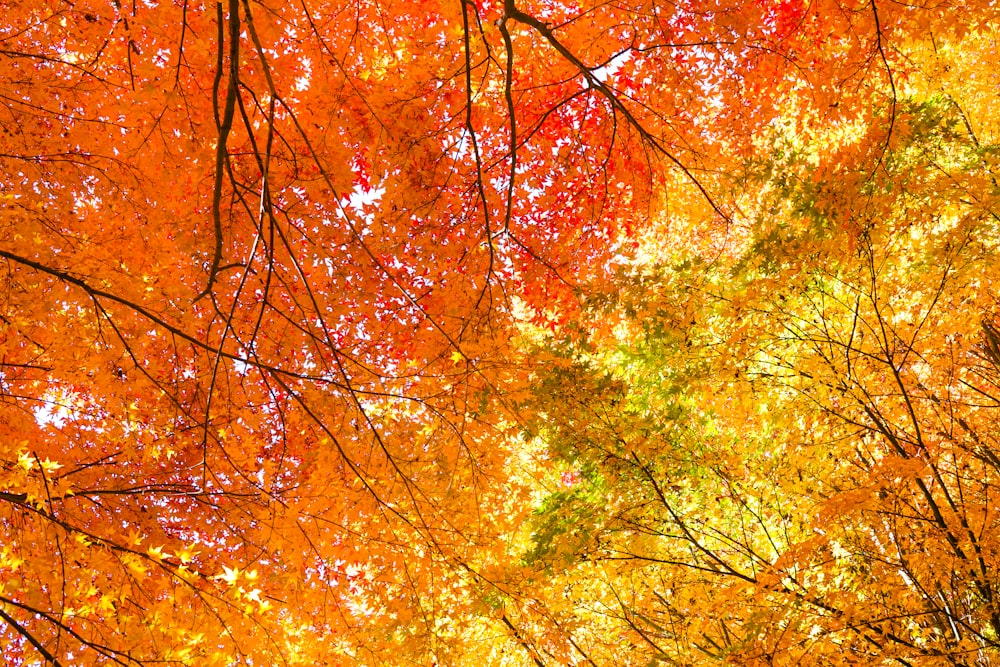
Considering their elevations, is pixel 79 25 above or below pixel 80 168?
above

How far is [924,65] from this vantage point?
7.29 metres

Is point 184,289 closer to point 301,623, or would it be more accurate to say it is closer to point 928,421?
point 301,623

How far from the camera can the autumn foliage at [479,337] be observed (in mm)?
3729

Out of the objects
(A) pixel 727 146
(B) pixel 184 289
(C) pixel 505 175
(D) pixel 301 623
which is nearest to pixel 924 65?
(A) pixel 727 146

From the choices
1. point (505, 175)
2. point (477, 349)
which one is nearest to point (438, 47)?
point (505, 175)

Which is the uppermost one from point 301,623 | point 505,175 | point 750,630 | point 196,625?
point 505,175

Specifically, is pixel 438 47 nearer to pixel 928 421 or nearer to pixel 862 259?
pixel 862 259

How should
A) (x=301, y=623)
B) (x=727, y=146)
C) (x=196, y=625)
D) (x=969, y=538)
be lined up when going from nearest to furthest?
(x=196, y=625) → (x=969, y=538) → (x=301, y=623) → (x=727, y=146)

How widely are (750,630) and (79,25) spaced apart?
5.72 metres

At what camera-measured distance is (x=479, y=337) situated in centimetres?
402

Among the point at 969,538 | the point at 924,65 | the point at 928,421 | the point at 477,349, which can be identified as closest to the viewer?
the point at 969,538

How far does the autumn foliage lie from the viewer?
3.73m

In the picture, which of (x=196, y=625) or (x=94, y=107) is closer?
(x=196, y=625)

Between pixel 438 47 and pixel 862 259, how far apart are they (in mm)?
3196
